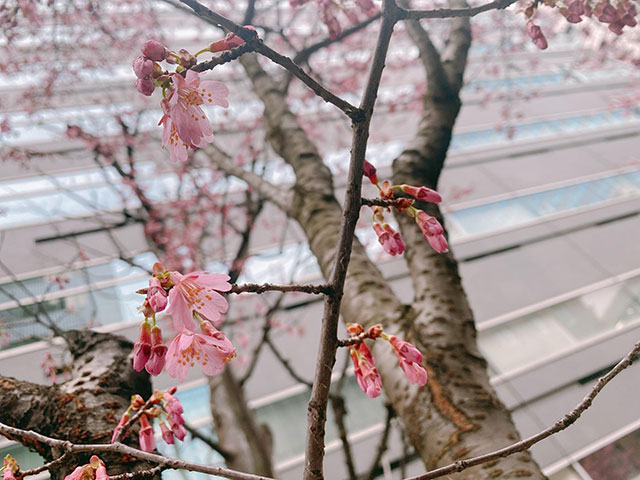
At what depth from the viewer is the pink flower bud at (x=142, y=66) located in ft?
2.66

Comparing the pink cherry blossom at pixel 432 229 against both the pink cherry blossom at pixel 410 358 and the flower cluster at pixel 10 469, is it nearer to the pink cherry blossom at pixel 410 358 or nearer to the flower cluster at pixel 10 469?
the pink cherry blossom at pixel 410 358

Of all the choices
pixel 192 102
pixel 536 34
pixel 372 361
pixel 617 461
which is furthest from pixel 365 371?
pixel 617 461

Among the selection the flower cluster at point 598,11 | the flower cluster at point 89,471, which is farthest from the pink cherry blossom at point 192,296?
the flower cluster at point 598,11

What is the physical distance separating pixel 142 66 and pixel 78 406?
108 centimetres

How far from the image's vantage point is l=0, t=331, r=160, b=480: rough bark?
1222 millimetres

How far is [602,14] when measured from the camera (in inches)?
54.3

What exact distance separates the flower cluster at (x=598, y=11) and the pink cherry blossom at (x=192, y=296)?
1.26 meters

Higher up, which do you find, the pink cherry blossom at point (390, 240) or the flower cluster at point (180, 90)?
the flower cluster at point (180, 90)

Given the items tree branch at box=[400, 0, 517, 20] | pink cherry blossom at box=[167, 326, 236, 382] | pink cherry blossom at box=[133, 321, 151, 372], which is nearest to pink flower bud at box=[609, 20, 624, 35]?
tree branch at box=[400, 0, 517, 20]

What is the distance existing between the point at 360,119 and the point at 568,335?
7.84 m

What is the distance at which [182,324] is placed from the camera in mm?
924

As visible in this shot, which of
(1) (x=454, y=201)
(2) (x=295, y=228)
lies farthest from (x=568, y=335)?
(2) (x=295, y=228)

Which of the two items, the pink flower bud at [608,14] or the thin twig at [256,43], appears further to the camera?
the pink flower bud at [608,14]

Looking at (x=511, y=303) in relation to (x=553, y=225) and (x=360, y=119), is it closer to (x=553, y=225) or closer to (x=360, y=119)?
(x=553, y=225)
